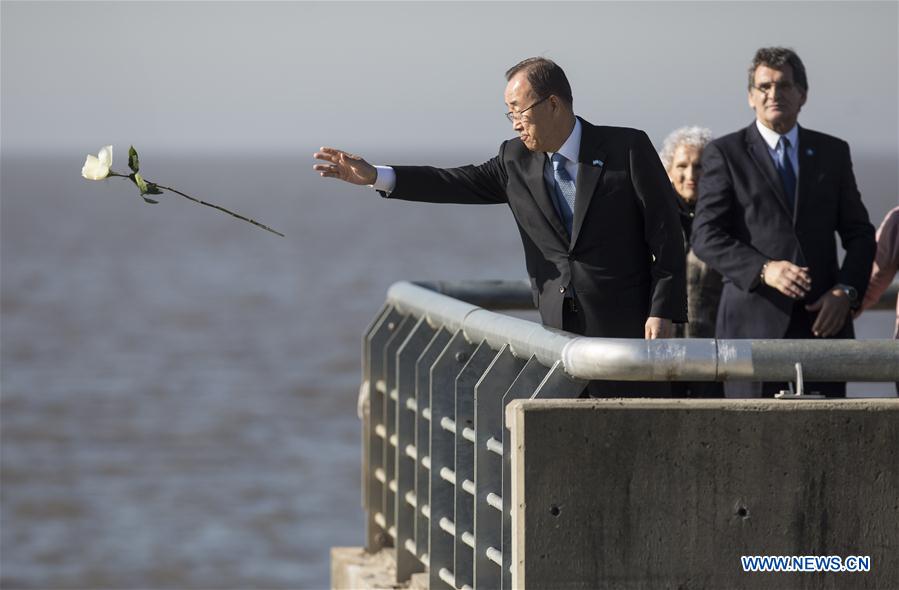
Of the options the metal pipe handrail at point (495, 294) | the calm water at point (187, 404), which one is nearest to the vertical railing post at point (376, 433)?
the metal pipe handrail at point (495, 294)

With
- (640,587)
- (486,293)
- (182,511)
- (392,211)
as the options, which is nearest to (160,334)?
(182,511)

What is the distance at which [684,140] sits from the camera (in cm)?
766

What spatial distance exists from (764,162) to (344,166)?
1672 mm

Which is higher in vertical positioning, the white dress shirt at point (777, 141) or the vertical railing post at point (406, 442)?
the white dress shirt at point (777, 141)

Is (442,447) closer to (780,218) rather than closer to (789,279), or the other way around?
(789,279)

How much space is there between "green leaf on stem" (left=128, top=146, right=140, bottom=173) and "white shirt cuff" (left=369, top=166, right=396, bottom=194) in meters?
0.83

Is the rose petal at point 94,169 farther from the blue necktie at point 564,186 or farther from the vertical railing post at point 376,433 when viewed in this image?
the vertical railing post at point 376,433

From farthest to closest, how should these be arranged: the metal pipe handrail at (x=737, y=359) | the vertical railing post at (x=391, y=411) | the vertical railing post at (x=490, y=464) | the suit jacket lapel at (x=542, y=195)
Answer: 1. the vertical railing post at (x=391, y=411)
2. the suit jacket lapel at (x=542, y=195)
3. the vertical railing post at (x=490, y=464)
4. the metal pipe handrail at (x=737, y=359)

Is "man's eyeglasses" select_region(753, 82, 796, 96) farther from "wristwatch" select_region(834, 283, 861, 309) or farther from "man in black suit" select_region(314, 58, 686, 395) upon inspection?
"man in black suit" select_region(314, 58, 686, 395)

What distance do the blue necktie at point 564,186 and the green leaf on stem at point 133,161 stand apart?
1289mm

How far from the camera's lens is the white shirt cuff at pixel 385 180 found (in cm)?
618

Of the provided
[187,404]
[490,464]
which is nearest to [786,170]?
[490,464]

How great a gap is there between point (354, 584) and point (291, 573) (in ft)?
44.7

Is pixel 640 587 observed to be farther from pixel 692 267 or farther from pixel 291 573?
pixel 291 573
